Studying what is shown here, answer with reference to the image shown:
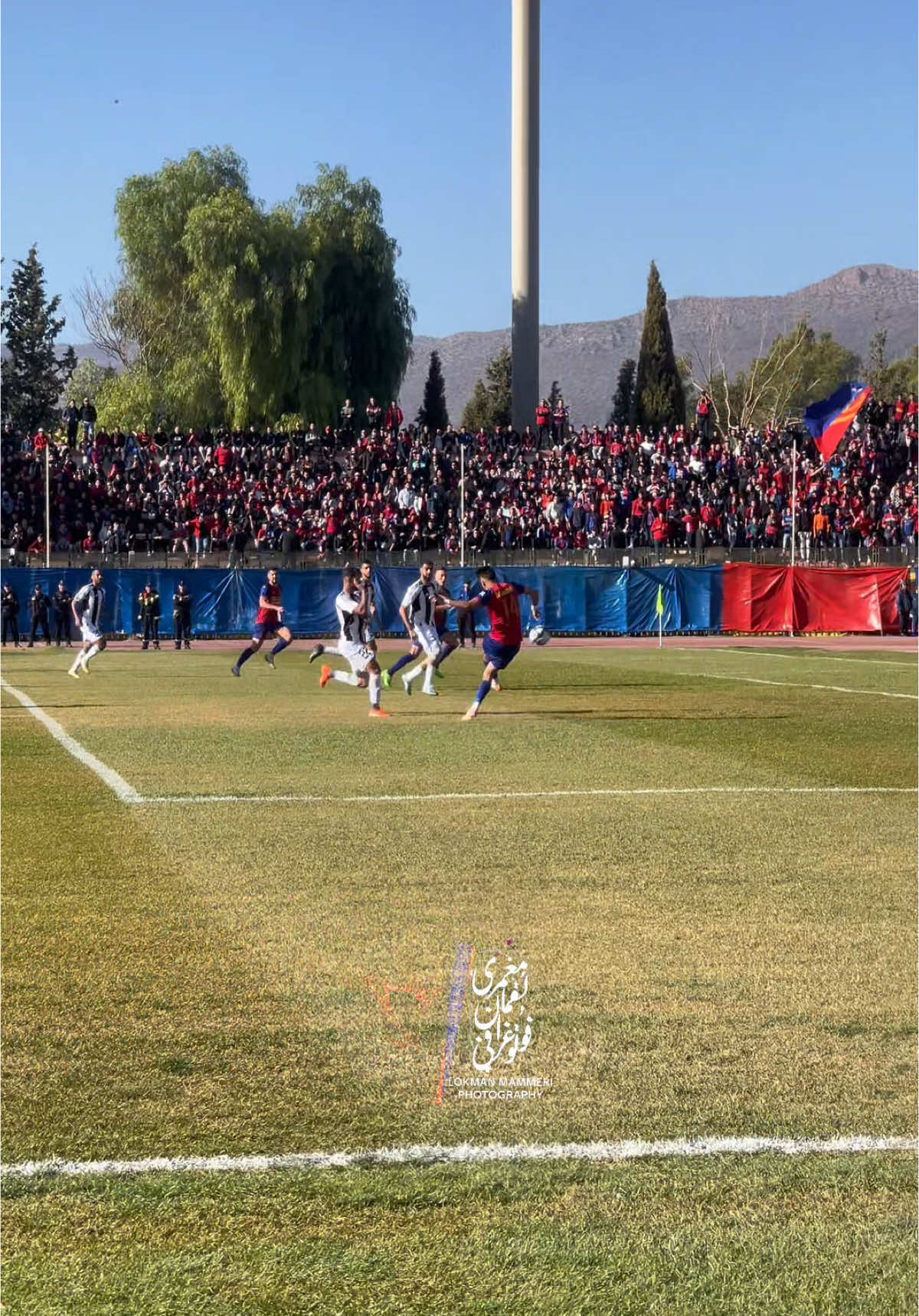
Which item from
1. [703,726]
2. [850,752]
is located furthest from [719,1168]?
[703,726]

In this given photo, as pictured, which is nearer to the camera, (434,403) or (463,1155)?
(463,1155)

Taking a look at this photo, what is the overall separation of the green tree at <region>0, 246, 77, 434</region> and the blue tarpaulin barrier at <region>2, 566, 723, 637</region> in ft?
230

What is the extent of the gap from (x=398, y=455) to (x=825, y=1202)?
2070 inches

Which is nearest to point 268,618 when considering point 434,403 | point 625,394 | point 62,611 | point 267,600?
point 267,600

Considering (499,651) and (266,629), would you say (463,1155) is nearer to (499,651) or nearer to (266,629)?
(499,651)

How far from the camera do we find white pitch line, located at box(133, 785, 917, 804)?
39.5 ft

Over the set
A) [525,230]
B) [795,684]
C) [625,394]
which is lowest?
[795,684]

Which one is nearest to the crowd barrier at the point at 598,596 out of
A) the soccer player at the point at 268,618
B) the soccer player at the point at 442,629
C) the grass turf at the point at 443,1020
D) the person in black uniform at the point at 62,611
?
the person in black uniform at the point at 62,611

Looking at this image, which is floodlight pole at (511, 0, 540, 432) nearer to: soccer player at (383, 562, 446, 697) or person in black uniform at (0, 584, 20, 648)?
person in black uniform at (0, 584, 20, 648)

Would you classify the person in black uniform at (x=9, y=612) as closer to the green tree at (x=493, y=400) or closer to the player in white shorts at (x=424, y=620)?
the player in white shorts at (x=424, y=620)

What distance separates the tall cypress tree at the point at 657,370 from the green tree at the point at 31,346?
40.4 metres

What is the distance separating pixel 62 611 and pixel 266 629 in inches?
687

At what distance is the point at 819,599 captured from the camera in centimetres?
4625

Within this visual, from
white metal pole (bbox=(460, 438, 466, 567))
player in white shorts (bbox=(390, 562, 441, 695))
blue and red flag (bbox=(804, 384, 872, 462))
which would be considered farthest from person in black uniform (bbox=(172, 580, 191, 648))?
player in white shorts (bbox=(390, 562, 441, 695))
